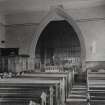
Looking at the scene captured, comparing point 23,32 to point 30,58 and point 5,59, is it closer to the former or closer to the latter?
point 30,58

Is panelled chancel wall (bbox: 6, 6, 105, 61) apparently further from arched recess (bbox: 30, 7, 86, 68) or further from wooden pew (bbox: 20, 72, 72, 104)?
wooden pew (bbox: 20, 72, 72, 104)

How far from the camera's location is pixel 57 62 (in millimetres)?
10102

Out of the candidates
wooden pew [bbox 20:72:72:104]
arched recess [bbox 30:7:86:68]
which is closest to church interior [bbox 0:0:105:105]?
arched recess [bbox 30:7:86:68]

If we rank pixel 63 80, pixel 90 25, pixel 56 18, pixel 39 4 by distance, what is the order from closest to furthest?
pixel 63 80 → pixel 39 4 → pixel 90 25 → pixel 56 18

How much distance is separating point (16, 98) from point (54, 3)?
7157mm

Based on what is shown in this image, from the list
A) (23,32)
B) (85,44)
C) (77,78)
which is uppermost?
(23,32)

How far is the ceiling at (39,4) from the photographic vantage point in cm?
824

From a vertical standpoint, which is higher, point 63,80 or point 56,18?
point 56,18

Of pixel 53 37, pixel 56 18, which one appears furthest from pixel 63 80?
pixel 53 37

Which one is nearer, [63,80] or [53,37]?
[63,80]

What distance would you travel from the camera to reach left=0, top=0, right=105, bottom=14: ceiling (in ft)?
27.0

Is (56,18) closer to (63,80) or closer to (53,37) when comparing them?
(53,37)

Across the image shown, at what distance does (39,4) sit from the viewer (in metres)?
8.66

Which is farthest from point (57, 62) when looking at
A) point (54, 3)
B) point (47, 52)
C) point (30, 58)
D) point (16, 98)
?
point (16, 98)
